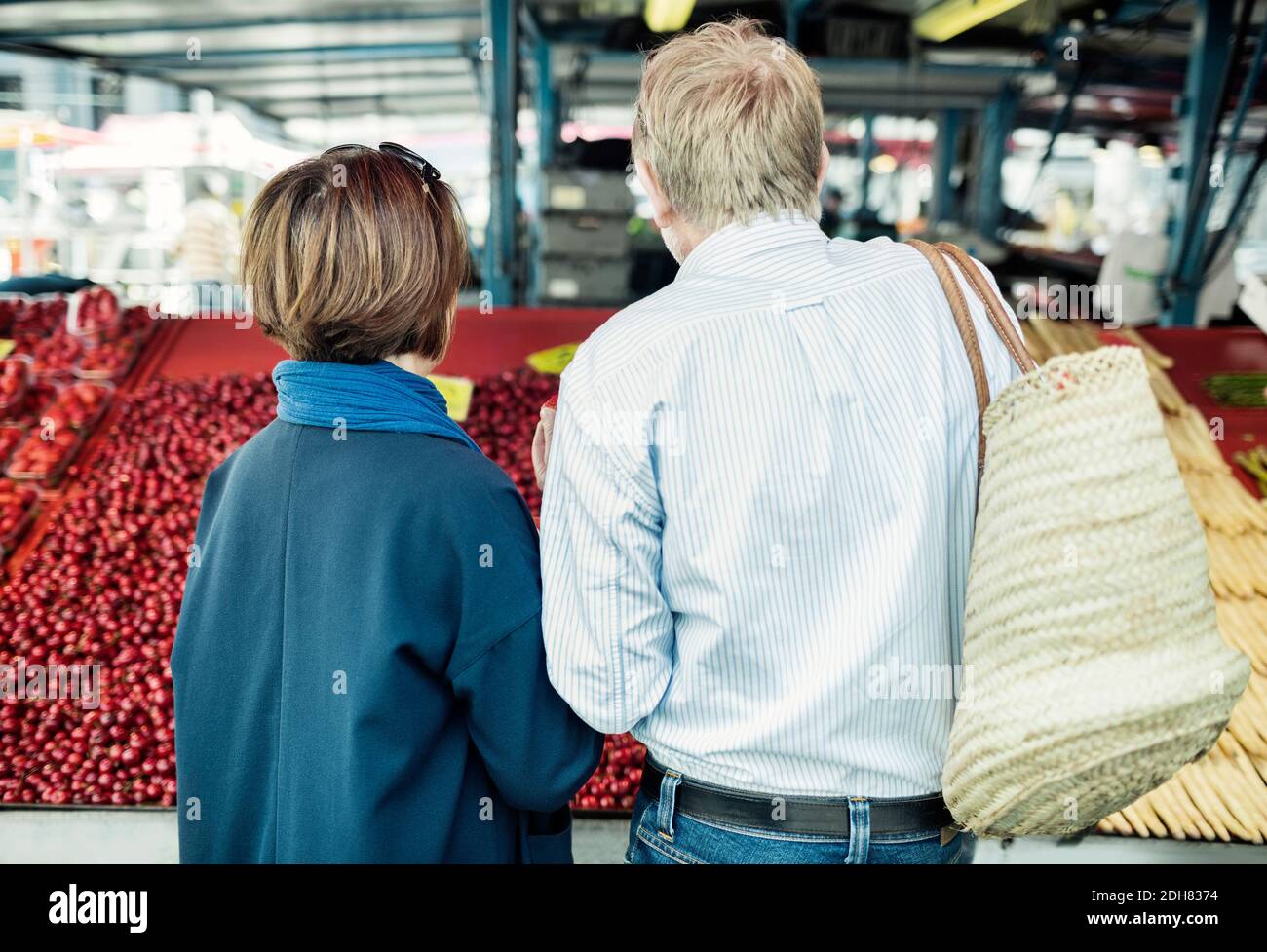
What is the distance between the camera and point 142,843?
237cm

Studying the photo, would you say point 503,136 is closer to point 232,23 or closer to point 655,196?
point 655,196

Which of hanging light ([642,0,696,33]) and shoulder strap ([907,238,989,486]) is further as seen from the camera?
hanging light ([642,0,696,33])

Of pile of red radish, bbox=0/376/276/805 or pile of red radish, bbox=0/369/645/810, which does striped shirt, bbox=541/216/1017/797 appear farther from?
pile of red radish, bbox=0/376/276/805

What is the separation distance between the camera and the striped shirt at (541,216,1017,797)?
1251 mm

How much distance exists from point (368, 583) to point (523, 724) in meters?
0.27

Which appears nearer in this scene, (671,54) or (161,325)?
(671,54)

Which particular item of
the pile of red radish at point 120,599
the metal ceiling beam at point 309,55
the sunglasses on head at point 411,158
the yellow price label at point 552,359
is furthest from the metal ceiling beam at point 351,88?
the sunglasses on head at point 411,158

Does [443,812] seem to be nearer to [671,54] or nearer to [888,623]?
[888,623]

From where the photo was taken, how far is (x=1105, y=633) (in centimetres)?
113

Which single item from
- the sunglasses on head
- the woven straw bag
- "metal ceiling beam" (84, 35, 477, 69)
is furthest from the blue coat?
"metal ceiling beam" (84, 35, 477, 69)

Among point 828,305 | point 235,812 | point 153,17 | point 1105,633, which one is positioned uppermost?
point 153,17
